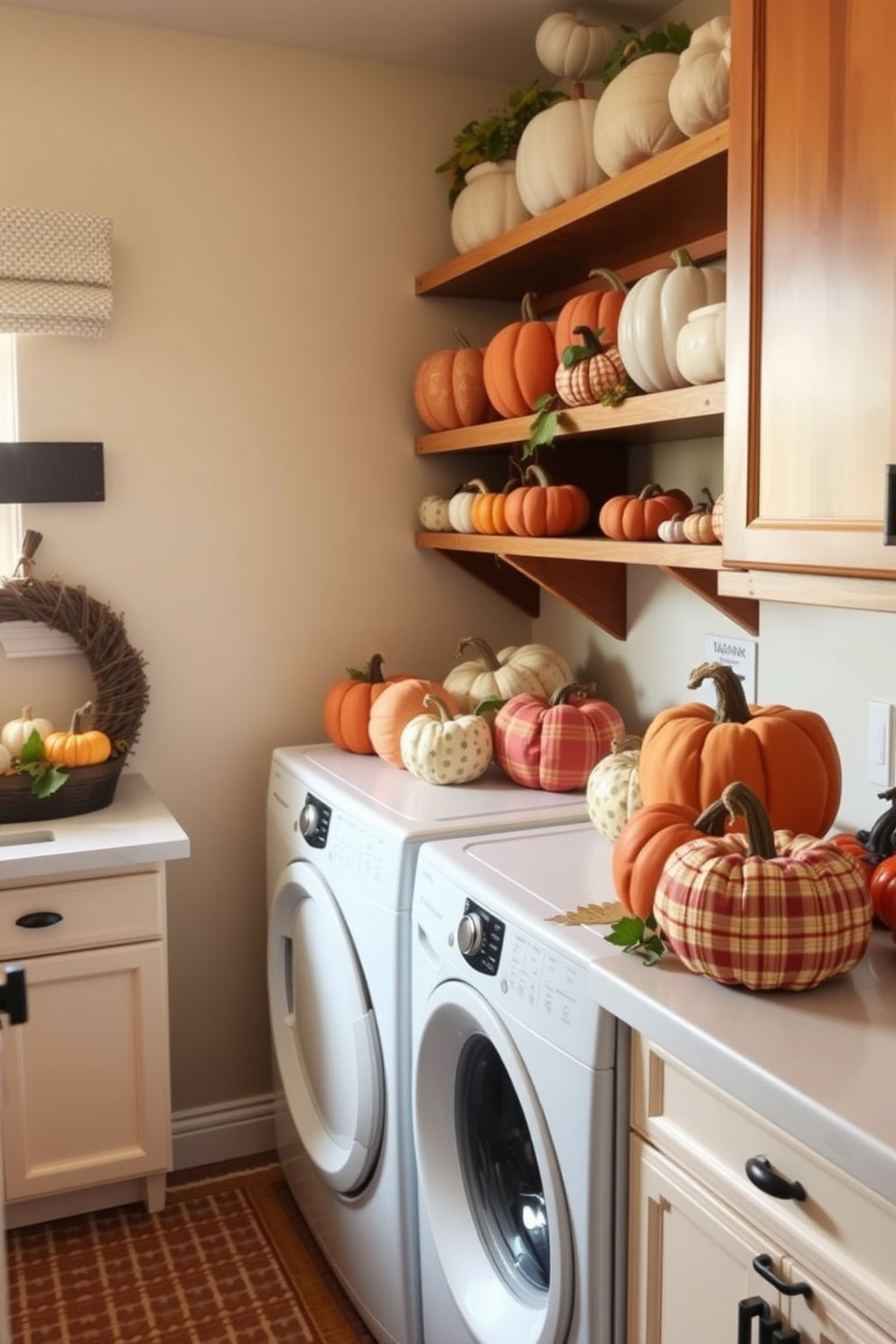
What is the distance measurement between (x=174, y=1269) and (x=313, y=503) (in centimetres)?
166

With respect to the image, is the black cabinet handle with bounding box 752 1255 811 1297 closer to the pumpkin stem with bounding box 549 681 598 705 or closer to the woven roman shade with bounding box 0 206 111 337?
the pumpkin stem with bounding box 549 681 598 705

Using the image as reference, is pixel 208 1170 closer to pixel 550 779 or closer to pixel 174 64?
pixel 550 779

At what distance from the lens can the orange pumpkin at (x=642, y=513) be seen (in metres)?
2.09

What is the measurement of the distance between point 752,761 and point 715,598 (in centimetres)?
46

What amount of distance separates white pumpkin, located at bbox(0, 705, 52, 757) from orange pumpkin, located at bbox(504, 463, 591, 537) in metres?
1.05

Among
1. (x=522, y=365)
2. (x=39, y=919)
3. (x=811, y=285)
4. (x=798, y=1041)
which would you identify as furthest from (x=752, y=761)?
(x=39, y=919)

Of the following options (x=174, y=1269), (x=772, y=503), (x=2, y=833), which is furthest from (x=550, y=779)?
(x=174, y=1269)

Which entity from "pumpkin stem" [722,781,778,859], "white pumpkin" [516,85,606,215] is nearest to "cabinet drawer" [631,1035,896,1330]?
"pumpkin stem" [722,781,778,859]

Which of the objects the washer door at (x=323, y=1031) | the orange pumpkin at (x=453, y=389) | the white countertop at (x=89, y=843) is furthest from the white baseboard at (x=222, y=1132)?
the orange pumpkin at (x=453, y=389)

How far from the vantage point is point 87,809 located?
8.21ft

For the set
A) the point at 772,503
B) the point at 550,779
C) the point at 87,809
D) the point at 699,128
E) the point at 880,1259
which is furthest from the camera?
the point at 87,809

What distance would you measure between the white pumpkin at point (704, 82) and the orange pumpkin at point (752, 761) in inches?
33.3

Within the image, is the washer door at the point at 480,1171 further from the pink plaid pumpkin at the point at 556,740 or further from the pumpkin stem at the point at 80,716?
the pumpkin stem at the point at 80,716

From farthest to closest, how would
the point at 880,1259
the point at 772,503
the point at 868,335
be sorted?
the point at 772,503, the point at 868,335, the point at 880,1259
